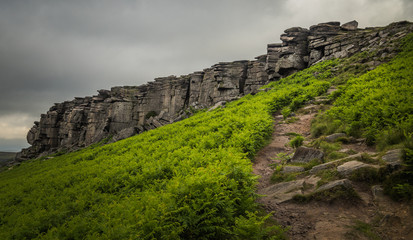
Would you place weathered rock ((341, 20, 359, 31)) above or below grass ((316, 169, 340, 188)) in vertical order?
above

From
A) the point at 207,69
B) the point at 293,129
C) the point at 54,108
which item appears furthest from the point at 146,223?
the point at 54,108

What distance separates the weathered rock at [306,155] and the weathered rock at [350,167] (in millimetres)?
1355

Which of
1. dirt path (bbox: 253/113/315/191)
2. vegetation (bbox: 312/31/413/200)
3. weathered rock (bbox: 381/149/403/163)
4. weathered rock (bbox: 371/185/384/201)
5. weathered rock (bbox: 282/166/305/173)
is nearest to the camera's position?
vegetation (bbox: 312/31/413/200)

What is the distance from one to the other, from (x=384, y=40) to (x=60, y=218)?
36.2 metres

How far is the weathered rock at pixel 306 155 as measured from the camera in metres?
7.48

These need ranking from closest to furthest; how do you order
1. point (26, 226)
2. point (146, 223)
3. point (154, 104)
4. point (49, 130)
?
1. point (146, 223)
2. point (26, 226)
3. point (154, 104)
4. point (49, 130)

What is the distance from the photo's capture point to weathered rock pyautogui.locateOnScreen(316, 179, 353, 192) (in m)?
5.17

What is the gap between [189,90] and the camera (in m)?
56.0

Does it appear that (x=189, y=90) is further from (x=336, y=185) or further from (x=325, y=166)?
(x=336, y=185)

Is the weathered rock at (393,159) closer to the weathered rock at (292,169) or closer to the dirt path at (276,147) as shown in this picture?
the weathered rock at (292,169)

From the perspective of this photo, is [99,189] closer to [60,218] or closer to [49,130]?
[60,218]

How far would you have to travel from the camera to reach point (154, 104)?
190 ft

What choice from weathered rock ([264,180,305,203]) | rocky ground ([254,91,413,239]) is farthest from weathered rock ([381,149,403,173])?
weathered rock ([264,180,305,203])

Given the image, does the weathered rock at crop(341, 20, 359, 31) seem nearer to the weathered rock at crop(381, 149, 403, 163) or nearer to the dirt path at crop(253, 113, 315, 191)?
the dirt path at crop(253, 113, 315, 191)
